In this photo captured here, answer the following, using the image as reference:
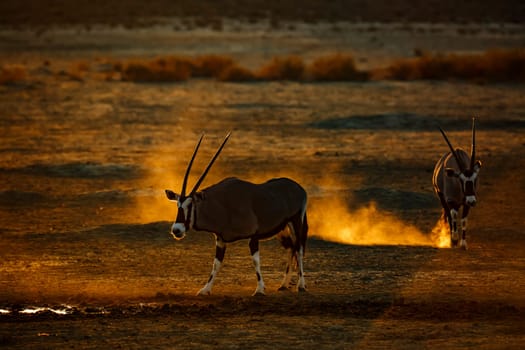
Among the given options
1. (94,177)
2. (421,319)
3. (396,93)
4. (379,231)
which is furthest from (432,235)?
(396,93)

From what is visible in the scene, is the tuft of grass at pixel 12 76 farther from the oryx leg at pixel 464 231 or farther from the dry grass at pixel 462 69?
the oryx leg at pixel 464 231

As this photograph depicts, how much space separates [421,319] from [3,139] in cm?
1877

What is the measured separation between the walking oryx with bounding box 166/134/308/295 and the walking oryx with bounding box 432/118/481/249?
144 inches

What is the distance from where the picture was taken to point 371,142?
2717 centimetres

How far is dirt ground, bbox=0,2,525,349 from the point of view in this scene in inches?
455

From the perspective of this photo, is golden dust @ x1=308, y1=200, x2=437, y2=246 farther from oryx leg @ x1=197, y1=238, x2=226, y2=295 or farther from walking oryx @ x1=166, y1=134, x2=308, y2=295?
oryx leg @ x1=197, y1=238, x2=226, y2=295

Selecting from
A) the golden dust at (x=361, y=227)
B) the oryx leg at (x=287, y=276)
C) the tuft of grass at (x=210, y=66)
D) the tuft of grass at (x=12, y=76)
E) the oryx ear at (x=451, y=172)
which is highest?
the tuft of grass at (x=210, y=66)

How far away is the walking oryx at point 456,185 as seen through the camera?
16391 millimetres

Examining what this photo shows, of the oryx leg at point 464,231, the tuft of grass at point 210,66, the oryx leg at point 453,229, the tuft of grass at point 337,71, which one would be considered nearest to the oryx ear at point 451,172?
the oryx leg at point 464,231

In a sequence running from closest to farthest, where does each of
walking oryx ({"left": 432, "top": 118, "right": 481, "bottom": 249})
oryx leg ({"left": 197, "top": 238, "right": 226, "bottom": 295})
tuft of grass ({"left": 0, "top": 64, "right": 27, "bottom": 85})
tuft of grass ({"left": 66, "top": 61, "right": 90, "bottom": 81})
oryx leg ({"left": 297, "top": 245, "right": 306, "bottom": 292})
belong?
oryx leg ({"left": 197, "top": 238, "right": 226, "bottom": 295}), oryx leg ({"left": 297, "top": 245, "right": 306, "bottom": 292}), walking oryx ({"left": 432, "top": 118, "right": 481, "bottom": 249}), tuft of grass ({"left": 0, "top": 64, "right": 27, "bottom": 85}), tuft of grass ({"left": 66, "top": 61, "right": 90, "bottom": 81})

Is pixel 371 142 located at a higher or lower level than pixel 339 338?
higher

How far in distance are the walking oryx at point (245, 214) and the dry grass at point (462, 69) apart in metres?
29.8

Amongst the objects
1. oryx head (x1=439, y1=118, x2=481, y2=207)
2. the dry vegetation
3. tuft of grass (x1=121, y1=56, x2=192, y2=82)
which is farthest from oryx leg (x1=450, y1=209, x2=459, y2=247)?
tuft of grass (x1=121, y1=56, x2=192, y2=82)

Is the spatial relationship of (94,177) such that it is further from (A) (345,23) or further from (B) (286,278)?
(A) (345,23)
